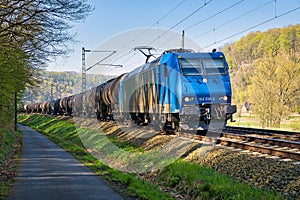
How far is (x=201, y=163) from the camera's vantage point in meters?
10.1

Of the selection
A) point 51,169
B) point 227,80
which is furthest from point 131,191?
point 227,80

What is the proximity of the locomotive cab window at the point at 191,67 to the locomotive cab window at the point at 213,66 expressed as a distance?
0.26 m

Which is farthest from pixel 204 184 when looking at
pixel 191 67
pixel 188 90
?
pixel 191 67

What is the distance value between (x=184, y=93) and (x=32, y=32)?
758 centimetres

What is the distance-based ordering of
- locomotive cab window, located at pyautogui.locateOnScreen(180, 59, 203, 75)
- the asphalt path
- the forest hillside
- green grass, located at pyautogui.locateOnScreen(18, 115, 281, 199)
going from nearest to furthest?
green grass, located at pyautogui.locateOnScreen(18, 115, 281, 199), the asphalt path, locomotive cab window, located at pyautogui.locateOnScreen(180, 59, 203, 75), the forest hillside

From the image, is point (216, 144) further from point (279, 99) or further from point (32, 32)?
point (279, 99)

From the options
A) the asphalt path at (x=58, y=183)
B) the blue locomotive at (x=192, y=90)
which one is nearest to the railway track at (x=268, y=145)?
the blue locomotive at (x=192, y=90)

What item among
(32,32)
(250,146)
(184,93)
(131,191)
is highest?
(32,32)

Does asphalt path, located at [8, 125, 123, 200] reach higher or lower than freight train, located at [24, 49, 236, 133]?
lower

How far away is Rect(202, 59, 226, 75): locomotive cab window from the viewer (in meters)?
14.6

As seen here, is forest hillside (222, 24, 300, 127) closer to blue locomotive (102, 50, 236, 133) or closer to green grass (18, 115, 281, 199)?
blue locomotive (102, 50, 236, 133)

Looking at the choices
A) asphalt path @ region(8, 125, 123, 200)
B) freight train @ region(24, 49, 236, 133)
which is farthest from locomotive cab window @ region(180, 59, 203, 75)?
asphalt path @ region(8, 125, 123, 200)

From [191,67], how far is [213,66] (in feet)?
3.30

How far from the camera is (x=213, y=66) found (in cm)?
1479
